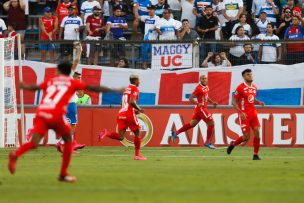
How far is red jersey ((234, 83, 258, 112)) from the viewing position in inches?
870

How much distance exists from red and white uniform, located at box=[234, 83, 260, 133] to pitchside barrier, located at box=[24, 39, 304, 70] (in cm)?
585

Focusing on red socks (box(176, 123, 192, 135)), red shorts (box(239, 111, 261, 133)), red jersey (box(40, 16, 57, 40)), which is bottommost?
red socks (box(176, 123, 192, 135))

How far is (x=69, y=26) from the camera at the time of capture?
3044cm

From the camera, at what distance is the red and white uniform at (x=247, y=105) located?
71.6ft

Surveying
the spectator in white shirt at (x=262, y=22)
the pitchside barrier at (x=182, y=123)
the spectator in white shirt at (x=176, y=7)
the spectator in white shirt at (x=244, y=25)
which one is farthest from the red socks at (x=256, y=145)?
the spectator in white shirt at (x=176, y=7)

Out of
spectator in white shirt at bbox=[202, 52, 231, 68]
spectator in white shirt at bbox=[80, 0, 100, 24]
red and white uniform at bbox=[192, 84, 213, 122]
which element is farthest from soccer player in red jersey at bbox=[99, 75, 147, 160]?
spectator in white shirt at bbox=[80, 0, 100, 24]

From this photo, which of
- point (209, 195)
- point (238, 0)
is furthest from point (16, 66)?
point (209, 195)

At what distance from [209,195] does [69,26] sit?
59.5 feet

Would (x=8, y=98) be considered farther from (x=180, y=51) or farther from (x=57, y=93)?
(x=57, y=93)

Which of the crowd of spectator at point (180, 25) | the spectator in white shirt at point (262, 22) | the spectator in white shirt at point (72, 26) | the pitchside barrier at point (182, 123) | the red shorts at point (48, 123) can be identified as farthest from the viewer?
the spectator in white shirt at point (72, 26)

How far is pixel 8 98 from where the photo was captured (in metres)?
26.9

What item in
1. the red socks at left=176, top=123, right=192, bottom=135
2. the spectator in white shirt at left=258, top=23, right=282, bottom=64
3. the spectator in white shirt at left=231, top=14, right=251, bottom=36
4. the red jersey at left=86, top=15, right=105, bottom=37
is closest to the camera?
the red socks at left=176, top=123, right=192, bottom=135

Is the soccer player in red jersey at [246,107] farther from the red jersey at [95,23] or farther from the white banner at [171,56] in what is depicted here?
the red jersey at [95,23]

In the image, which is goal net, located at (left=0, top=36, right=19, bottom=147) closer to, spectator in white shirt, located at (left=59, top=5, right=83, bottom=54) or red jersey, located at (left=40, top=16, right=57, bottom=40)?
spectator in white shirt, located at (left=59, top=5, right=83, bottom=54)
